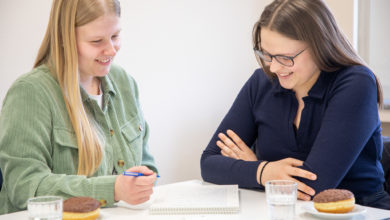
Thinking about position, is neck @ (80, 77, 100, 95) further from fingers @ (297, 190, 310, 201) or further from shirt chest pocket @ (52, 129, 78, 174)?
fingers @ (297, 190, 310, 201)

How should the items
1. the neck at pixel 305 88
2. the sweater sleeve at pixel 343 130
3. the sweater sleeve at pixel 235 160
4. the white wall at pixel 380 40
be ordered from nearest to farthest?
the sweater sleeve at pixel 343 130
the sweater sleeve at pixel 235 160
the neck at pixel 305 88
the white wall at pixel 380 40

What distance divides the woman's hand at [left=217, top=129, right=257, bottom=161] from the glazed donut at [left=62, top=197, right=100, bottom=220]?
0.74 meters

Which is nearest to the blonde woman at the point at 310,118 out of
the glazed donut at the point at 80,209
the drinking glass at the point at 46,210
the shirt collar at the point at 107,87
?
the shirt collar at the point at 107,87

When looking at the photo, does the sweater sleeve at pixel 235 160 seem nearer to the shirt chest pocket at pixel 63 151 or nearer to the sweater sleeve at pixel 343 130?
the sweater sleeve at pixel 343 130

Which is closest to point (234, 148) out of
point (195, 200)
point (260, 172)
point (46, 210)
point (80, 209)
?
point (260, 172)

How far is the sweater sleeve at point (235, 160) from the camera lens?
5.86 feet

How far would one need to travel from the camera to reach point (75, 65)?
5.91ft

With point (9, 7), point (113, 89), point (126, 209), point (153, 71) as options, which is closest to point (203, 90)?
point (153, 71)

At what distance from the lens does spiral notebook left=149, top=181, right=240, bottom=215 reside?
1.44 meters

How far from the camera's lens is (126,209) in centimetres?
153

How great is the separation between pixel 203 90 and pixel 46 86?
2048 mm

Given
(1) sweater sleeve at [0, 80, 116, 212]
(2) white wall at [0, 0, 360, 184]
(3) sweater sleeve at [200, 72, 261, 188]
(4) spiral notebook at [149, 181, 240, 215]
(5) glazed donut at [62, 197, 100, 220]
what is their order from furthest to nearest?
(2) white wall at [0, 0, 360, 184] → (3) sweater sleeve at [200, 72, 261, 188] → (1) sweater sleeve at [0, 80, 116, 212] → (4) spiral notebook at [149, 181, 240, 215] → (5) glazed donut at [62, 197, 100, 220]

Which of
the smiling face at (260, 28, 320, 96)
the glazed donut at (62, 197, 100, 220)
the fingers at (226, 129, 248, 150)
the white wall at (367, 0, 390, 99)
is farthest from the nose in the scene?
the white wall at (367, 0, 390, 99)

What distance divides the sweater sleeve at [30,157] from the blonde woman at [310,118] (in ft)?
1.77
